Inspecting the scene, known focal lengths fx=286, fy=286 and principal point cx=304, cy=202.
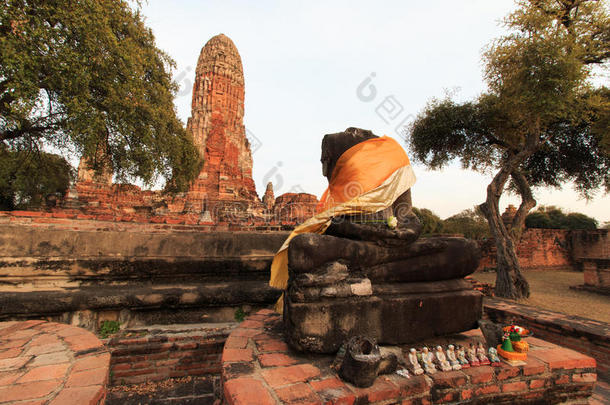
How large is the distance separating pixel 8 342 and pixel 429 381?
102 inches

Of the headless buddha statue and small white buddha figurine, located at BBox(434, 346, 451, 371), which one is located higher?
the headless buddha statue

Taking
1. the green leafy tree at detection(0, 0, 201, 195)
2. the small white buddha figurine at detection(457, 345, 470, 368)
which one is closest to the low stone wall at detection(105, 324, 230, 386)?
the small white buddha figurine at detection(457, 345, 470, 368)

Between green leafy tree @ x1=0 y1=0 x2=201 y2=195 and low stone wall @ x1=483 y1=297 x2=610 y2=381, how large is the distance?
24.7 feet

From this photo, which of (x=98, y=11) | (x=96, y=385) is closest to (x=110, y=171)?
(x=98, y=11)

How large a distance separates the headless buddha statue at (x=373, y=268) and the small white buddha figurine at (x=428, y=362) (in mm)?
234

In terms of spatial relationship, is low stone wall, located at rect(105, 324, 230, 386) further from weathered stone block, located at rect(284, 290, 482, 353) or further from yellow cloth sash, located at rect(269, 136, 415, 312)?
weathered stone block, located at rect(284, 290, 482, 353)

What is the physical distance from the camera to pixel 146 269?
2732 mm

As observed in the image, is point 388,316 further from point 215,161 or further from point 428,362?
point 215,161

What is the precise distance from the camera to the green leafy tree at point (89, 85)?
190 inches

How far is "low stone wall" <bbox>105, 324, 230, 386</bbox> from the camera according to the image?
7.17 ft

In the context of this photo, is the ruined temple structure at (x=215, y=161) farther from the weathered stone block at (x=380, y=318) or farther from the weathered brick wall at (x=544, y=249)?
the weathered stone block at (x=380, y=318)

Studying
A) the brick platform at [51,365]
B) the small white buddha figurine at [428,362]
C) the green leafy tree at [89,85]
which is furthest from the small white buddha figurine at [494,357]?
the green leafy tree at [89,85]

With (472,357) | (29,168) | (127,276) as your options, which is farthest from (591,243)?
(29,168)

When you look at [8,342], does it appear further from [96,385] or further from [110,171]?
[110,171]
